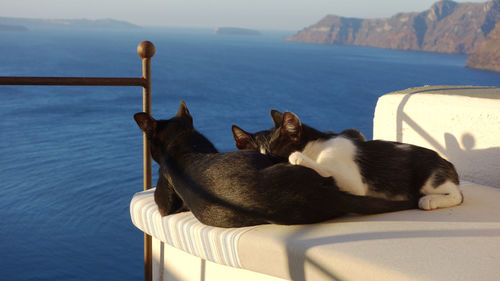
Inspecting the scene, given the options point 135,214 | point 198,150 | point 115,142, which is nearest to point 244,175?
point 198,150

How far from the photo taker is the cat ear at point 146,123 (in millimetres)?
1830

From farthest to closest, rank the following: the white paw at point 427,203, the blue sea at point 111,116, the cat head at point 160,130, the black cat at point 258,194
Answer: the blue sea at point 111,116 → the cat head at point 160,130 → the white paw at point 427,203 → the black cat at point 258,194

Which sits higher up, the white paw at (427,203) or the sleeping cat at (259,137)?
the sleeping cat at (259,137)

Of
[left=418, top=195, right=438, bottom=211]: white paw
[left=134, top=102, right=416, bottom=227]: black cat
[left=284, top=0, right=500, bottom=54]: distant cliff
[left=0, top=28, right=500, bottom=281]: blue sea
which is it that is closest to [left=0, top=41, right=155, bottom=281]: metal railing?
[left=134, top=102, right=416, bottom=227]: black cat

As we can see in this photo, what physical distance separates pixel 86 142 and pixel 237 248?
3252 cm

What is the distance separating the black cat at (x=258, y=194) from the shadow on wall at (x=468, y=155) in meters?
1.00

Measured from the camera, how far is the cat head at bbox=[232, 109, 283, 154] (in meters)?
1.77

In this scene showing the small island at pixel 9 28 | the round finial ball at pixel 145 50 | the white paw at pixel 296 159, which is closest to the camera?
the white paw at pixel 296 159

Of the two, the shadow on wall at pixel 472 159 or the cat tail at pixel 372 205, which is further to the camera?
the shadow on wall at pixel 472 159

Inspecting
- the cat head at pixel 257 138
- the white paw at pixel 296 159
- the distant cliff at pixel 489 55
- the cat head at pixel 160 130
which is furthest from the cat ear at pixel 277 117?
the distant cliff at pixel 489 55

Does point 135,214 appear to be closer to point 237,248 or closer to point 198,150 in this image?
point 198,150

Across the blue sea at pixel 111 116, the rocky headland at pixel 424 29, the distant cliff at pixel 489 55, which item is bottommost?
the blue sea at pixel 111 116

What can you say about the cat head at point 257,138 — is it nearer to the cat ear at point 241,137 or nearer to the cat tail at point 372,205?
the cat ear at point 241,137

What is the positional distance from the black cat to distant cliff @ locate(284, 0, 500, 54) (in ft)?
254
